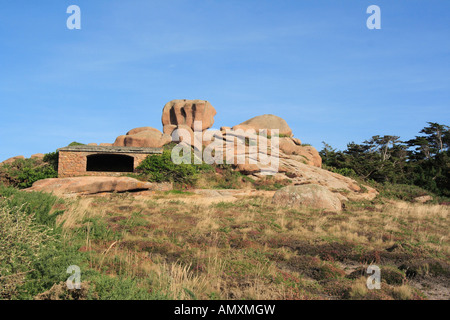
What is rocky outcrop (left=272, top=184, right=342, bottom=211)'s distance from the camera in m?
20.1

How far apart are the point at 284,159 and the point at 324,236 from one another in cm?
2535

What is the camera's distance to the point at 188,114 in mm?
54875

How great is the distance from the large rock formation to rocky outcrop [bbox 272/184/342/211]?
34125mm

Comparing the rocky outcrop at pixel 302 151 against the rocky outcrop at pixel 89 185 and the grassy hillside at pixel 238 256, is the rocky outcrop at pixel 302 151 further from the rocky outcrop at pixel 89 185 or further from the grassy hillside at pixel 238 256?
the grassy hillside at pixel 238 256

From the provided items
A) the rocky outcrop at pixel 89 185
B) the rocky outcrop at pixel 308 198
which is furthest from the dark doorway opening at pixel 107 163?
the rocky outcrop at pixel 308 198

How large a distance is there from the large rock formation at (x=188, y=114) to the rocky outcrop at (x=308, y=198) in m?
34.1

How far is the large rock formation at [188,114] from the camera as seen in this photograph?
5441 centimetres

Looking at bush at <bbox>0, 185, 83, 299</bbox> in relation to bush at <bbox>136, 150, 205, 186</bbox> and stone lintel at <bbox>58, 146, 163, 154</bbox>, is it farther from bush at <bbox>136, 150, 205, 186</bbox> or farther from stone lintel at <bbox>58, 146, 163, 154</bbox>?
stone lintel at <bbox>58, 146, 163, 154</bbox>

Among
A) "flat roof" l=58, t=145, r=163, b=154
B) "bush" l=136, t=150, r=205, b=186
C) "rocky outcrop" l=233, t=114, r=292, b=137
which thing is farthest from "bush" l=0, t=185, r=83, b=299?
"rocky outcrop" l=233, t=114, r=292, b=137

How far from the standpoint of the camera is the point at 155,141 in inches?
1753

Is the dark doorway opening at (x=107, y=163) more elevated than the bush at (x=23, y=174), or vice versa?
the dark doorway opening at (x=107, y=163)

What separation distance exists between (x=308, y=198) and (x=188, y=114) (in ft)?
123

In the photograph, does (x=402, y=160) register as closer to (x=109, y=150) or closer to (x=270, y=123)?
(x=270, y=123)
